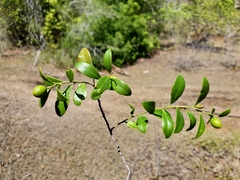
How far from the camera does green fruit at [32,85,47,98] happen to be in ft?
1.71

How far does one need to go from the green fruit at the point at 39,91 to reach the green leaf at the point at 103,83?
4.2 inches

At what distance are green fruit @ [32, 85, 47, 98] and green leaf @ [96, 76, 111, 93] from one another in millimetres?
107

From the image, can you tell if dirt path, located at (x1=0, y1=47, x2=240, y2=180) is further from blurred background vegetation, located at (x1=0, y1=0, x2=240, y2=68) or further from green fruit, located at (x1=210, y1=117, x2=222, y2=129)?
green fruit, located at (x1=210, y1=117, x2=222, y2=129)

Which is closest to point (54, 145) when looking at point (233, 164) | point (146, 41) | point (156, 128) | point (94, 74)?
point (156, 128)

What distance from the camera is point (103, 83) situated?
23.1 inches

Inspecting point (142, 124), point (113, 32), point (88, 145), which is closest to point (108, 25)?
point (113, 32)

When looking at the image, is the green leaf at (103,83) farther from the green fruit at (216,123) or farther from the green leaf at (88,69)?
the green fruit at (216,123)

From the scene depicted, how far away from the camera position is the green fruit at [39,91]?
0.52 meters

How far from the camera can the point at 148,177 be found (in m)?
1.90

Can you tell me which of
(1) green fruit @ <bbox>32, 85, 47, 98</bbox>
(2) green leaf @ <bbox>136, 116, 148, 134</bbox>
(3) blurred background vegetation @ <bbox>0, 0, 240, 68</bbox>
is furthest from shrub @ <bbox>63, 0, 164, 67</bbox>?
(1) green fruit @ <bbox>32, 85, 47, 98</bbox>

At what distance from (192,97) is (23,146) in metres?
2.52

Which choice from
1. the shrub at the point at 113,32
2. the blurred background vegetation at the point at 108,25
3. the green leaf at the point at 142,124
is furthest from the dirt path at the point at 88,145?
the shrub at the point at 113,32

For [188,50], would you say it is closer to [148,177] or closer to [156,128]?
[156,128]

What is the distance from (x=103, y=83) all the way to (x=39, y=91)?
13cm
